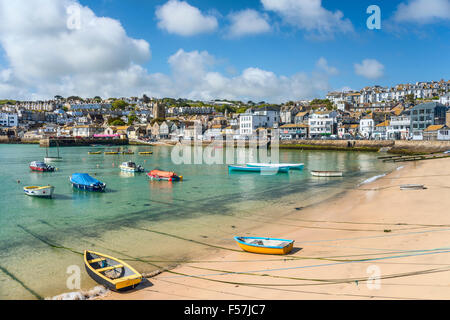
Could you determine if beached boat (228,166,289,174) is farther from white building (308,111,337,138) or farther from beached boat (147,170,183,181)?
white building (308,111,337,138)

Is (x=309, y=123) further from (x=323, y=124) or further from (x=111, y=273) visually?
(x=111, y=273)

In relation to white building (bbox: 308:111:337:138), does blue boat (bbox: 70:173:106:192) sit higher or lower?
lower

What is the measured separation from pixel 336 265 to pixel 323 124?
3277 inches

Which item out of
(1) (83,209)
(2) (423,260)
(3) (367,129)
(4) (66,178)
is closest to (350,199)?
(2) (423,260)

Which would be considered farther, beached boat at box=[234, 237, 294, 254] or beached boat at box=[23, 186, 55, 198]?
beached boat at box=[23, 186, 55, 198]

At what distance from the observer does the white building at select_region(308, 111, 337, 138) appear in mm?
88562

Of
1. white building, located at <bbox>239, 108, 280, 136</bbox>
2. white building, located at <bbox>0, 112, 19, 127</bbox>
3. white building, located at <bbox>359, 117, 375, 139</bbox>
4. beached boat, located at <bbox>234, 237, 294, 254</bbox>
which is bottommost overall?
beached boat, located at <bbox>234, 237, 294, 254</bbox>

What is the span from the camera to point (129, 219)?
58.7 feet

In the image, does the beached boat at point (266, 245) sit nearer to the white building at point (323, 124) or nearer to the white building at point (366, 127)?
the white building at point (366, 127)

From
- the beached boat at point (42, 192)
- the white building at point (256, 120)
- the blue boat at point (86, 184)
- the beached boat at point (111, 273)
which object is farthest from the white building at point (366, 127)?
the beached boat at point (111, 273)

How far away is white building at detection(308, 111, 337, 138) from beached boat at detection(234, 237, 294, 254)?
80.5m

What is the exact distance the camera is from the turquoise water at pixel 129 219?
38.0ft

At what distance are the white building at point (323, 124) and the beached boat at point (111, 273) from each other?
83928 mm

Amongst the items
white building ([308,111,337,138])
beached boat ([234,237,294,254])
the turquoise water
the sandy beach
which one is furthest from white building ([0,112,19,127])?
beached boat ([234,237,294,254])
